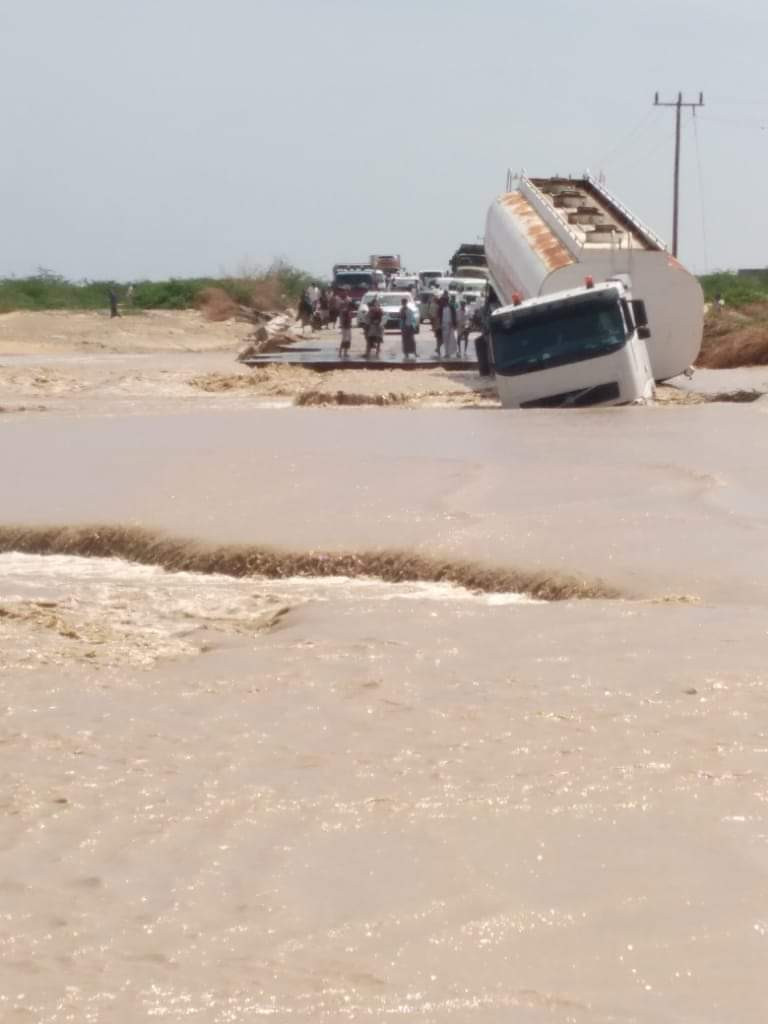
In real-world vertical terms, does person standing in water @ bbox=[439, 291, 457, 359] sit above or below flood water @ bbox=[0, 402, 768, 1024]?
above

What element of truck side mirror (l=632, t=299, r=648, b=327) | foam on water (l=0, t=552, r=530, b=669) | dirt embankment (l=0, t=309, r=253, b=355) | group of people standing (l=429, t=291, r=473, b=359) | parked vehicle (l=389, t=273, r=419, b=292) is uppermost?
truck side mirror (l=632, t=299, r=648, b=327)

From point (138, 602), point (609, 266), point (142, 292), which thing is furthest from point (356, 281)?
point (138, 602)

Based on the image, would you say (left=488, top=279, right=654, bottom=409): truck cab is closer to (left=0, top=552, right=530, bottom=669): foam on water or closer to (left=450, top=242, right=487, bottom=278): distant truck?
(left=0, top=552, right=530, bottom=669): foam on water

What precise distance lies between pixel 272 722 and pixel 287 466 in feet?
28.7

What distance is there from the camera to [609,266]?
80.6 ft

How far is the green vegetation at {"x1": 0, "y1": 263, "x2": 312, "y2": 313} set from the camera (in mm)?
70812

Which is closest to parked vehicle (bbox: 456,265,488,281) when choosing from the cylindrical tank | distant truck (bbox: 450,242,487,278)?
distant truck (bbox: 450,242,487,278)

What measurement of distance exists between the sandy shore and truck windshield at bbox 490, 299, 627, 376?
295 inches

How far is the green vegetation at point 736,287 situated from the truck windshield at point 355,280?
1151 cm

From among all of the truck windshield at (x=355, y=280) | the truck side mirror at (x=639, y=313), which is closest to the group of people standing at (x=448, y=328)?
the truck side mirror at (x=639, y=313)

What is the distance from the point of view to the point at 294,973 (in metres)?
4.55

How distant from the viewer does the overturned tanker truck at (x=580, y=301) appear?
21.5 meters

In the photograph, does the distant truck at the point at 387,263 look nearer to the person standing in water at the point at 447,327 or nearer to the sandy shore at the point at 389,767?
the person standing in water at the point at 447,327

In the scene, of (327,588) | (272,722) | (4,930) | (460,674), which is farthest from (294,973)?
(327,588)
